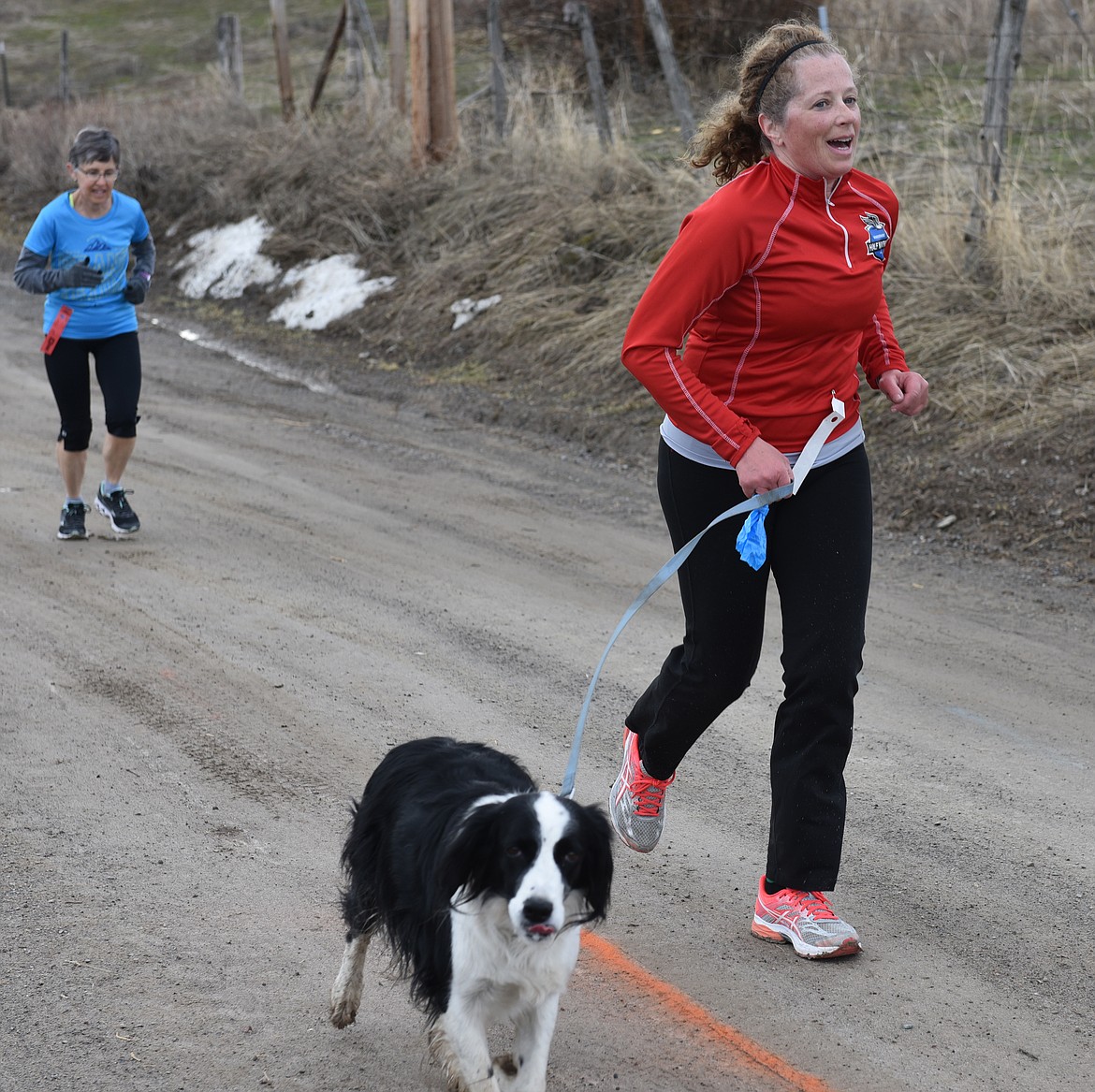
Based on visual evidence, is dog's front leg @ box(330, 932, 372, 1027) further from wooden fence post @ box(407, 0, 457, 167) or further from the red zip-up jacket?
wooden fence post @ box(407, 0, 457, 167)

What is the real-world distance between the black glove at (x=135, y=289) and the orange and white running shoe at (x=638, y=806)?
15.6 ft

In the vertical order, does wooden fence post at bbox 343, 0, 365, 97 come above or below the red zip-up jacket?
above

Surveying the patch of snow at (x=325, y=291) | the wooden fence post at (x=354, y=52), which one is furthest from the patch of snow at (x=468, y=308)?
the wooden fence post at (x=354, y=52)

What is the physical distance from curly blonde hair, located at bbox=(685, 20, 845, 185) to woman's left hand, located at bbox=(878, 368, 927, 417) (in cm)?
77

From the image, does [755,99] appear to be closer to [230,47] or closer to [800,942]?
[800,942]

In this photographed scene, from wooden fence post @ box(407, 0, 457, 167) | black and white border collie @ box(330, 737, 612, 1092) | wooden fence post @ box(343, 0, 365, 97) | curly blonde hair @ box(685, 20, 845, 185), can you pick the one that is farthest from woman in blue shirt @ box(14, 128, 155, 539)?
wooden fence post @ box(343, 0, 365, 97)

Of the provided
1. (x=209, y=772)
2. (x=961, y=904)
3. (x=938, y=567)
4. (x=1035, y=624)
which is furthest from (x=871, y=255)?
(x=938, y=567)

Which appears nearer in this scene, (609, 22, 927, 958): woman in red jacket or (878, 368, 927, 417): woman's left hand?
(609, 22, 927, 958): woman in red jacket

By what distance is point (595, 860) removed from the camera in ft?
9.98

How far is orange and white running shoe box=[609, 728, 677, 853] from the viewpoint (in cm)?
421

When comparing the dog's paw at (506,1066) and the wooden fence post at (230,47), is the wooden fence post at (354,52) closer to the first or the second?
the wooden fence post at (230,47)

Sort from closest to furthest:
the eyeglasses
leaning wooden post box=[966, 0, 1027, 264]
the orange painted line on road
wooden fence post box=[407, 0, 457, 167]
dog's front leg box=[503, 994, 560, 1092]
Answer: dog's front leg box=[503, 994, 560, 1092]
the orange painted line on road
the eyeglasses
leaning wooden post box=[966, 0, 1027, 264]
wooden fence post box=[407, 0, 457, 167]

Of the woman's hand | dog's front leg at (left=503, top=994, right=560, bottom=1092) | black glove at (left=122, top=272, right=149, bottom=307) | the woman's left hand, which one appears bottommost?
dog's front leg at (left=503, top=994, right=560, bottom=1092)

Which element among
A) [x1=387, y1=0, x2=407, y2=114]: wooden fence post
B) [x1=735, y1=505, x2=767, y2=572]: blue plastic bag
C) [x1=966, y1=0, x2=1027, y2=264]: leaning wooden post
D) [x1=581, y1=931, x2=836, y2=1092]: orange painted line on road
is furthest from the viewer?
[x1=387, y1=0, x2=407, y2=114]: wooden fence post
